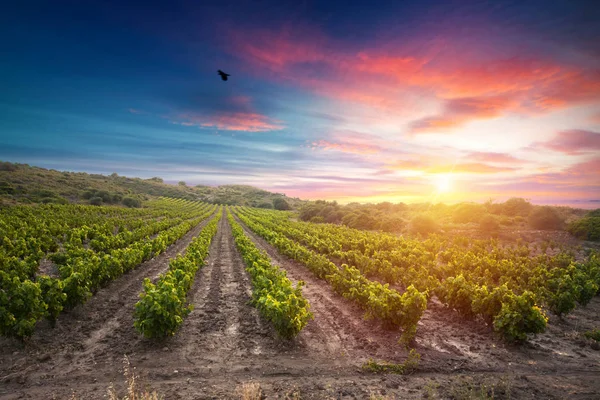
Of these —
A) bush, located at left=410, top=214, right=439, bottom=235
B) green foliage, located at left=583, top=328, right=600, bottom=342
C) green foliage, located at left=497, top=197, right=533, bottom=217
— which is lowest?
green foliage, located at left=583, top=328, right=600, bottom=342


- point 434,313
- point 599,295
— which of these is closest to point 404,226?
point 599,295

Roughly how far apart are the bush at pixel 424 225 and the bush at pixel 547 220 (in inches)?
586

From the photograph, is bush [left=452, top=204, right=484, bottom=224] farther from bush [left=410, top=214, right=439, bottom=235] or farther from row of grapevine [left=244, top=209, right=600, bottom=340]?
row of grapevine [left=244, top=209, right=600, bottom=340]

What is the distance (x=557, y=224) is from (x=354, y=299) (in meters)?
46.3

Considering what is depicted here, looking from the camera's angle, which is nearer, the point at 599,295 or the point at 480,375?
the point at 480,375

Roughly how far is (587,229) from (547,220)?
25.1 feet

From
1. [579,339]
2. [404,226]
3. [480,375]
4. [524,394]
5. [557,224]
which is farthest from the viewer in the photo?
[404,226]

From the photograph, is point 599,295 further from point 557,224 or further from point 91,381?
point 557,224

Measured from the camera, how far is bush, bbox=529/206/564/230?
43156 mm

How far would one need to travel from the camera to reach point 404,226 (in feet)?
164

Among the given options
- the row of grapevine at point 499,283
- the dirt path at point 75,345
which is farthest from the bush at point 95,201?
the dirt path at point 75,345

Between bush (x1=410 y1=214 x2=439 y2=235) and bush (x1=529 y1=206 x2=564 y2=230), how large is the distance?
1488cm

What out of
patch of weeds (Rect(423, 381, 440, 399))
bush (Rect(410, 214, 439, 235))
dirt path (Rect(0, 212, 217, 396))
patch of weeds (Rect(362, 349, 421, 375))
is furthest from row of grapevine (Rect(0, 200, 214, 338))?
bush (Rect(410, 214, 439, 235))

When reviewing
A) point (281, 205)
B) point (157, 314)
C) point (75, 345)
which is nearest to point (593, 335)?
point (157, 314)
